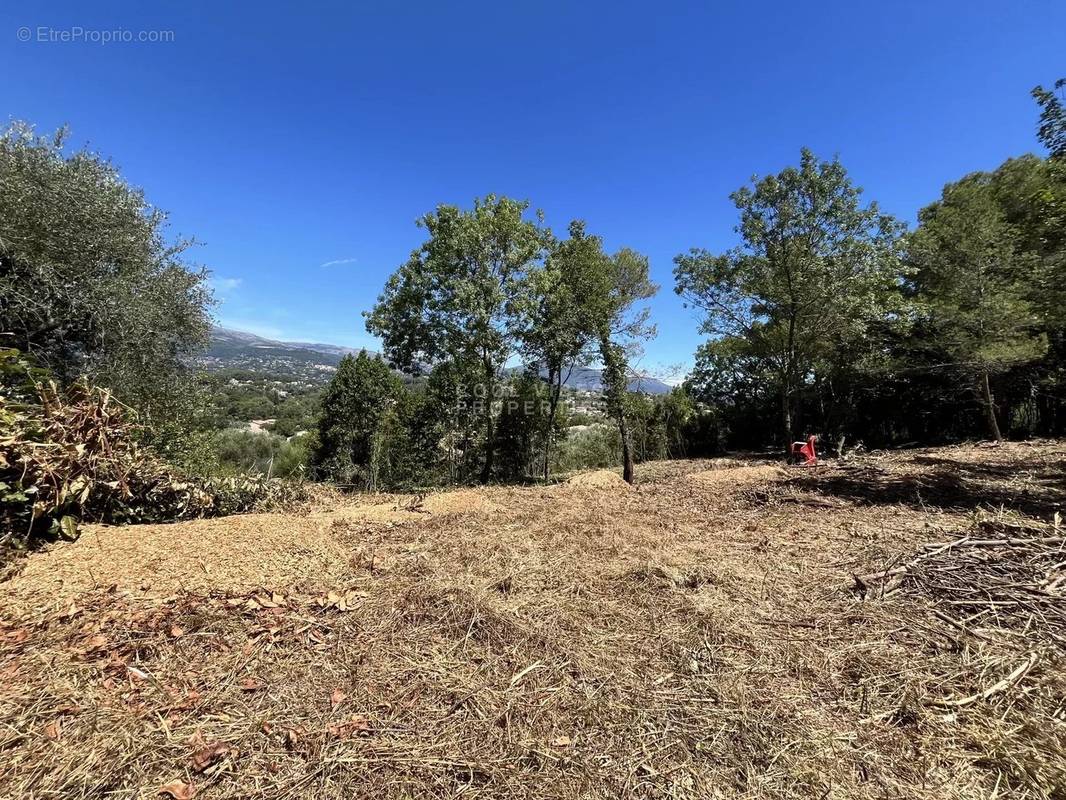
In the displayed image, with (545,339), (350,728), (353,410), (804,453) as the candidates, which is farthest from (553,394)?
(353,410)

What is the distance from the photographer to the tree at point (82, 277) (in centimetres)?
580

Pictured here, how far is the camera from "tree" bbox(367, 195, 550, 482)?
9.62m

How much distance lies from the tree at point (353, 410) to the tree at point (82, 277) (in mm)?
8686

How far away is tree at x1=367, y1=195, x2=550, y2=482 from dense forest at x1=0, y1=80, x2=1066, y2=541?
0.05m

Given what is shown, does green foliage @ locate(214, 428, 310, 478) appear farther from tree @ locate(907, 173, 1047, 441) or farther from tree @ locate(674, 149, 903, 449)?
tree @ locate(907, 173, 1047, 441)

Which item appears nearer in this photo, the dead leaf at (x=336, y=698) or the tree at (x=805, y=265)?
the dead leaf at (x=336, y=698)

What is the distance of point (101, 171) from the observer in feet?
22.4

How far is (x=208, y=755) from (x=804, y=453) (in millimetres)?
11088

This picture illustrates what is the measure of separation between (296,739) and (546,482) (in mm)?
9149

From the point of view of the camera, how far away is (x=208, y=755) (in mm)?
1479

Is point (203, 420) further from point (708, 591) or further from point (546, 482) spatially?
point (708, 591)

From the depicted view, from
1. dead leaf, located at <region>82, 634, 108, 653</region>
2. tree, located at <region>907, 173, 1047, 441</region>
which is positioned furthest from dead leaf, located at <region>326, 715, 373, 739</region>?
tree, located at <region>907, 173, 1047, 441</region>

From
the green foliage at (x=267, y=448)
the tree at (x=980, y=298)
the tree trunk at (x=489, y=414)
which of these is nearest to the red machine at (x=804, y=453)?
the tree at (x=980, y=298)

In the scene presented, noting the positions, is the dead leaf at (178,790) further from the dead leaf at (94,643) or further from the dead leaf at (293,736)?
the dead leaf at (94,643)
